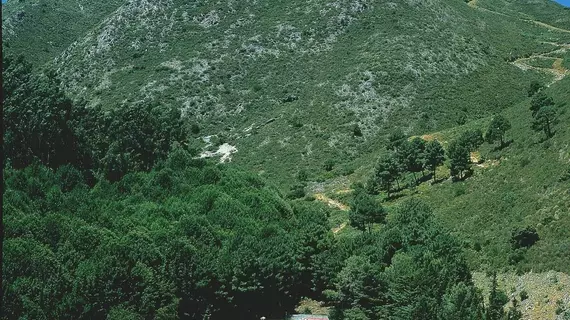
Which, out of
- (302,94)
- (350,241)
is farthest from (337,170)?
(350,241)

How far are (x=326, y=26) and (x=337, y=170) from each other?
46.6m

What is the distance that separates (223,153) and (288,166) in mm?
13237

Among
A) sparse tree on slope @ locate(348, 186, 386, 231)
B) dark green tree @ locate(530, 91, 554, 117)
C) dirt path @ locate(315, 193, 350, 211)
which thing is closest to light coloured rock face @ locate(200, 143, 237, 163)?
dirt path @ locate(315, 193, 350, 211)

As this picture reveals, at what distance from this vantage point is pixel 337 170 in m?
83.2

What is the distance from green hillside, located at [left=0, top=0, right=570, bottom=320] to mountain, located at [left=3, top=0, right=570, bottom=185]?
433 mm

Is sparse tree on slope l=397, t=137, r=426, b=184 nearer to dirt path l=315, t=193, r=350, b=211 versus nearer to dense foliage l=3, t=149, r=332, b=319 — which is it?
dirt path l=315, t=193, r=350, b=211

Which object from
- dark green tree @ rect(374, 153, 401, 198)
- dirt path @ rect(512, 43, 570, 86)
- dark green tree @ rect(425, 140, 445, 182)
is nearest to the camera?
dark green tree @ rect(425, 140, 445, 182)

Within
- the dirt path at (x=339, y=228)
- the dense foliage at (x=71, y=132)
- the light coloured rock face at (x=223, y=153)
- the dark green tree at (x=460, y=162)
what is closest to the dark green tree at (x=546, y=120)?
the dark green tree at (x=460, y=162)

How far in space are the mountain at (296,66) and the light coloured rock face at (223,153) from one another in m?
1.21

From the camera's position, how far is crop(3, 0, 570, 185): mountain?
311 feet

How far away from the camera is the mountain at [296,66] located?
94.9 meters

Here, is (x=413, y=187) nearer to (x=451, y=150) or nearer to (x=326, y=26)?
(x=451, y=150)

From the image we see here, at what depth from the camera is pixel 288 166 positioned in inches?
3450

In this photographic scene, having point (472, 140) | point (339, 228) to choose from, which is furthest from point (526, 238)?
point (472, 140)
